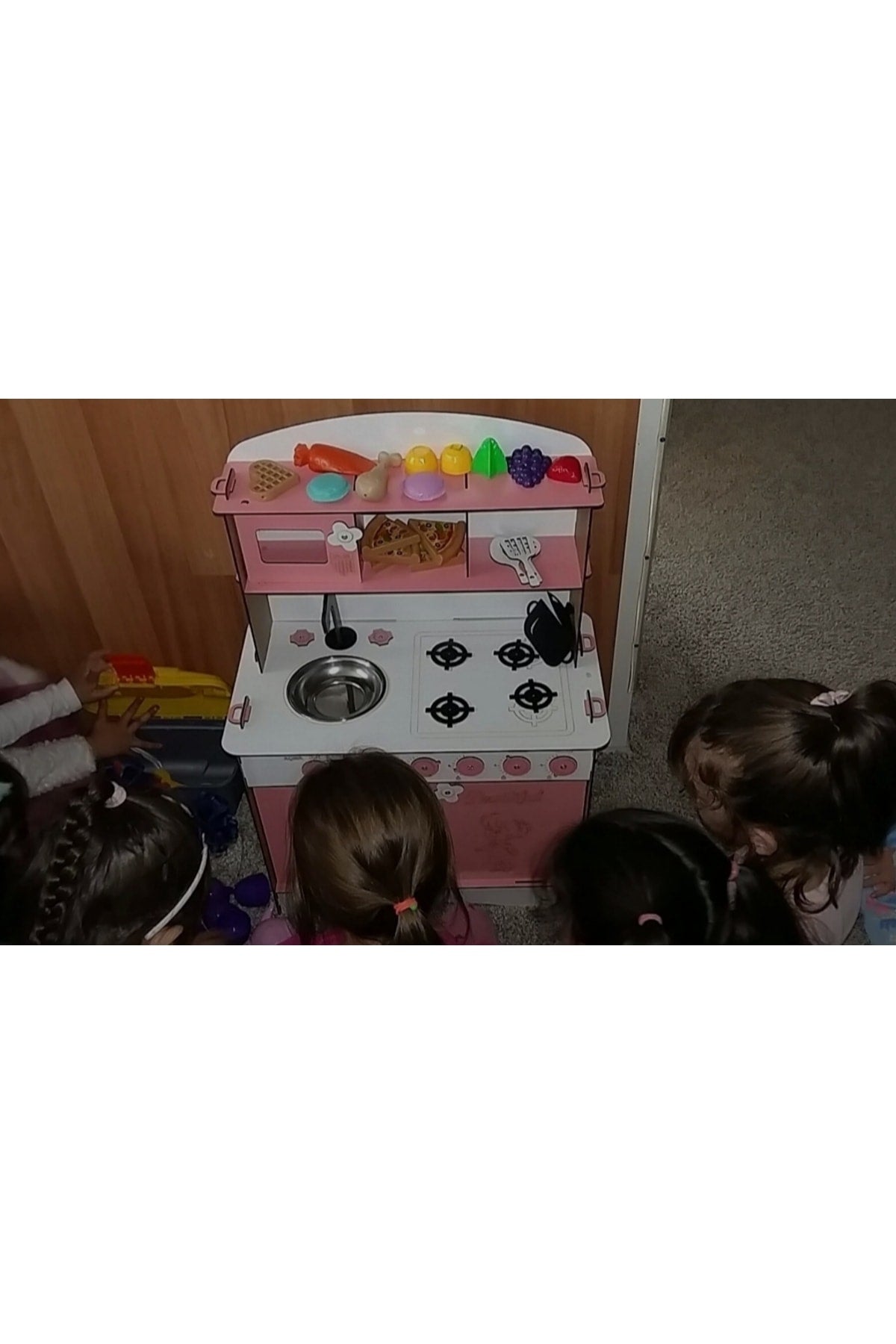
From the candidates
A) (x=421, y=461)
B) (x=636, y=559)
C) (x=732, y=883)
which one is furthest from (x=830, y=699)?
(x=421, y=461)

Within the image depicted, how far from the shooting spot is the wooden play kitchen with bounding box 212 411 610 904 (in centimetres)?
134

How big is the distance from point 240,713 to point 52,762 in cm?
31

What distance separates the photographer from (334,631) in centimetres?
152

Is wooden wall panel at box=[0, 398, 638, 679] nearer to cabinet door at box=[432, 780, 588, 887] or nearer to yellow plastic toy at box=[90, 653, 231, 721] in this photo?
yellow plastic toy at box=[90, 653, 231, 721]

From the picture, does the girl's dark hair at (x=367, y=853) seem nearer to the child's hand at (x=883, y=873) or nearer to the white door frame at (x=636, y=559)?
the white door frame at (x=636, y=559)

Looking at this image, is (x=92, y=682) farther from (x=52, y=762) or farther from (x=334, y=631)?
(x=334, y=631)

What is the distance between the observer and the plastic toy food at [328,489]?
132 cm

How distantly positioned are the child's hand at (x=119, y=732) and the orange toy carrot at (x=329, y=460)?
25.6 inches

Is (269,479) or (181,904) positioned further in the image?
(269,479)

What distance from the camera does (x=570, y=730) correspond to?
1.36m

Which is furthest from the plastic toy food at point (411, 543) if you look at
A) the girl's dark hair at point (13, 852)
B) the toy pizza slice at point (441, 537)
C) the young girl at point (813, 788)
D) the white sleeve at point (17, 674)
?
the white sleeve at point (17, 674)

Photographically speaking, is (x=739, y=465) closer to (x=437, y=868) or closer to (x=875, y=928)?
(x=875, y=928)

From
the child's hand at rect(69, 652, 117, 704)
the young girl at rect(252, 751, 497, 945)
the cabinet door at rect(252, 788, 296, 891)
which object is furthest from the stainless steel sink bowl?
the child's hand at rect(69, 652, 117, 704)

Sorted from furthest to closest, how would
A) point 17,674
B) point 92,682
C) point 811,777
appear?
1. point 92,682
2. point 17,674
3. point 811,777
